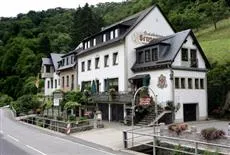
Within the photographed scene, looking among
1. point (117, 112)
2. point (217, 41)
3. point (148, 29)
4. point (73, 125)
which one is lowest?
point (73, 125)

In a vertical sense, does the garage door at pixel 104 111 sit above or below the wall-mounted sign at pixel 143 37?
below

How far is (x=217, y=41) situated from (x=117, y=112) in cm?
2286

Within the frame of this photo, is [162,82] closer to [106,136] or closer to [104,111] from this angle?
[104,111]

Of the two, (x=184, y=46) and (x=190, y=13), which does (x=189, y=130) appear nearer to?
(x=184, y=46)

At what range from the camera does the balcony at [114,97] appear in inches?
1406

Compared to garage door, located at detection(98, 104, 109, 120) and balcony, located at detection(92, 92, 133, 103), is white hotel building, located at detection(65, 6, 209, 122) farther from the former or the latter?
balcony, located at detection(92, 92, 133, 103)

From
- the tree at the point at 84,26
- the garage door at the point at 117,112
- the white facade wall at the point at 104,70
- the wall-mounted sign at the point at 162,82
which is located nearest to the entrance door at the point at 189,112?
the wall-mounted sign at the point at 162,82

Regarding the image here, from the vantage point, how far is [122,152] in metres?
20.3

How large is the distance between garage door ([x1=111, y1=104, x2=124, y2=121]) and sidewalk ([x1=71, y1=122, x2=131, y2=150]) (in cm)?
471

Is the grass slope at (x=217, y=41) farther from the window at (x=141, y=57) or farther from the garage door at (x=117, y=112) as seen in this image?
the garage door at (x=117, y=112)

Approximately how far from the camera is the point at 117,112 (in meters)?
38.3

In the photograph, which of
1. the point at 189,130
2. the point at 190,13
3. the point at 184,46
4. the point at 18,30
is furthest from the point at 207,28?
the point at 18,30

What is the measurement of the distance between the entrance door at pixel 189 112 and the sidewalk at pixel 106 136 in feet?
25.8

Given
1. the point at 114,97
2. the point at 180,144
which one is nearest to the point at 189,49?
the point at 114,97
